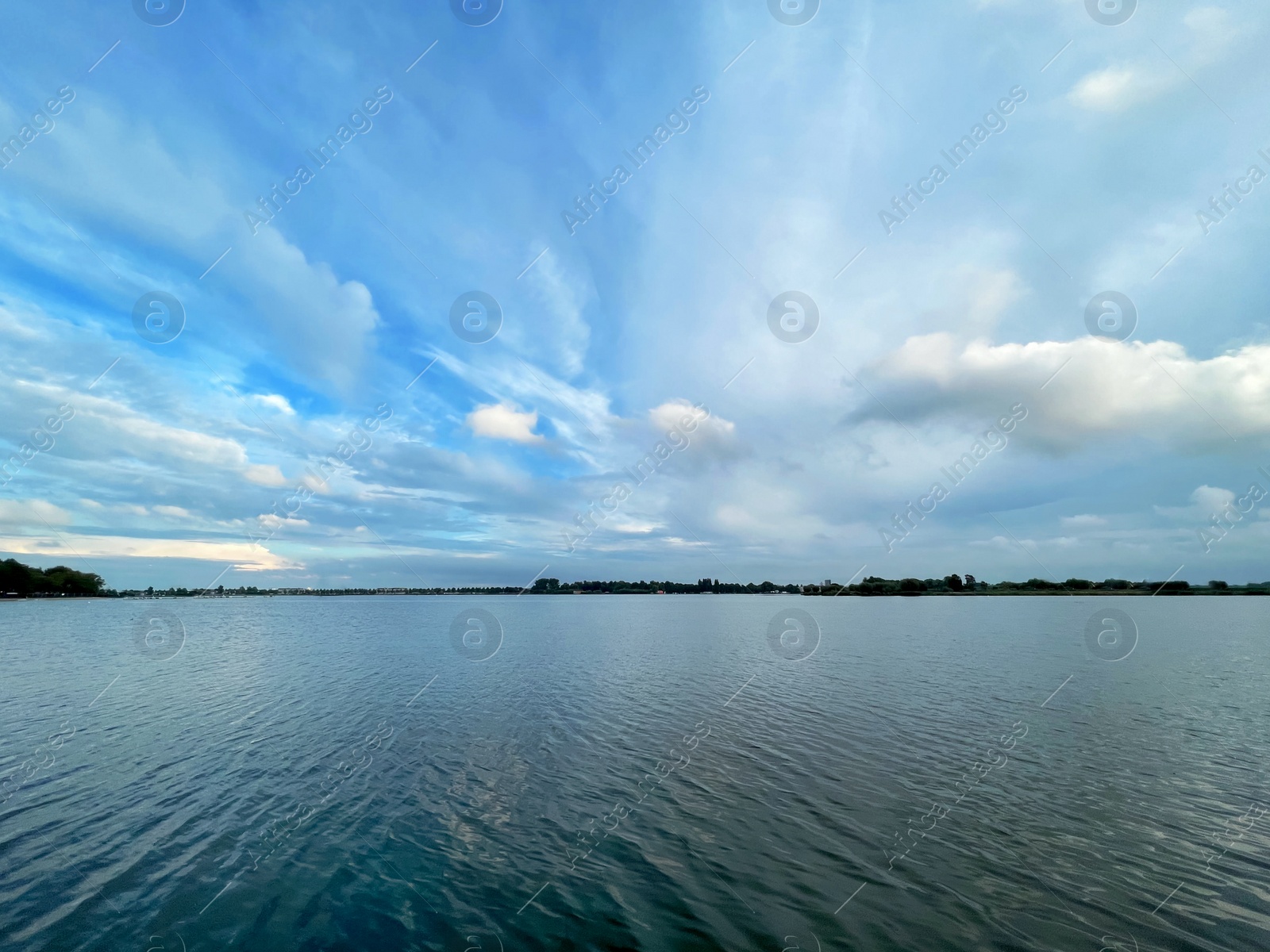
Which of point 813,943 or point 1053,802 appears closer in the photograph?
point 813,943

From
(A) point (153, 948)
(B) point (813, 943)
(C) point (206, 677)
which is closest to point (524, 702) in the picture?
(A) point (153, 948)

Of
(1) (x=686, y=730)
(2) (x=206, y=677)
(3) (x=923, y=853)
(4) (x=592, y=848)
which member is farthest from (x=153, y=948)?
(2) (x=206, y=677)

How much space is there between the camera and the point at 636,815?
15.7 meters

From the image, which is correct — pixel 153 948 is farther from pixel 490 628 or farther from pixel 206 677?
pixel 490 628

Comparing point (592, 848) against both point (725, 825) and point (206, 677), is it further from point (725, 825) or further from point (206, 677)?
point (206, 677)

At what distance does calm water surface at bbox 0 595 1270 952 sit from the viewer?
34.9 feet

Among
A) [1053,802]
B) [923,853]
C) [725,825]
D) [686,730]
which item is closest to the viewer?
[923,853]

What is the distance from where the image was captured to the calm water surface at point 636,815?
1064 centimetres

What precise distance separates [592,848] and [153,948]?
906 cm

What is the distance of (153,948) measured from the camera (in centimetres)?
977

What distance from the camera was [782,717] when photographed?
26.1 meters

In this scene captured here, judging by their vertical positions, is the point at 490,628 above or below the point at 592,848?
above

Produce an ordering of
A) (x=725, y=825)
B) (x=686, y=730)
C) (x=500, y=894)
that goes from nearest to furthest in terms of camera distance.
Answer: (x=500, y=894) < (x=725, y=825) < (x=686, y=730)

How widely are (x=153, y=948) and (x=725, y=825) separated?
1287 cm
